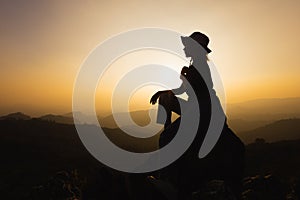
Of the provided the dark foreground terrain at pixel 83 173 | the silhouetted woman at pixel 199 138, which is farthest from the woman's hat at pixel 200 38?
the dark foreground terrain at pixel 83 173

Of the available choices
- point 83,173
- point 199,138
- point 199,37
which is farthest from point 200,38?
point 83,173

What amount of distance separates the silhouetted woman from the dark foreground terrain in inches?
18.6

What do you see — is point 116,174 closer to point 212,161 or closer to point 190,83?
point 212,161

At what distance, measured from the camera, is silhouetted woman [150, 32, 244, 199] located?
661 centimetres

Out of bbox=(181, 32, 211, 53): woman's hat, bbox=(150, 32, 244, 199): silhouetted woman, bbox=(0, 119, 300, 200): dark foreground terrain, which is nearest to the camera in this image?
bbox=(150, 32, 244, 199): silhouetted woman

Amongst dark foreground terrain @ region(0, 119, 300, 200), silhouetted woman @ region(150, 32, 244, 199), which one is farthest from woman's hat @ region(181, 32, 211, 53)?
dark foreground terrain @ region(0, 119, 300, 200)

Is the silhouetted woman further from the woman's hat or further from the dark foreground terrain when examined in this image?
the dark foreground terrain

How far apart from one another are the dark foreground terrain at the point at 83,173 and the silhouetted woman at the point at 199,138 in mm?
472

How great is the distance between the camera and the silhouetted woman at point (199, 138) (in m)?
6.61

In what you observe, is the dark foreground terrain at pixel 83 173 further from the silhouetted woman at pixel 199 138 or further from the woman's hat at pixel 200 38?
the woman's hat at pixel 200 38

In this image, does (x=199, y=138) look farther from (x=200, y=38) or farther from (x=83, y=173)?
(x=83, y=173)

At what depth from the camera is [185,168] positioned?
6586 millimetres

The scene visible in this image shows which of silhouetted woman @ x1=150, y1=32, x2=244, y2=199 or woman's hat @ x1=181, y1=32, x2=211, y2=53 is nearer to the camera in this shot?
silhouetted woman @ x1=150, y1=32, x2=244, y2=199

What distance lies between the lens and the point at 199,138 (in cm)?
669
